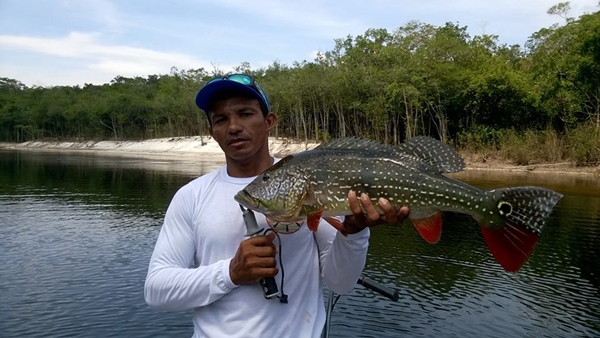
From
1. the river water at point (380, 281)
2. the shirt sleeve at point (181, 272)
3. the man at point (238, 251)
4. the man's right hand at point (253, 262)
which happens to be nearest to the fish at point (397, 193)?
the man at point (238, 251)

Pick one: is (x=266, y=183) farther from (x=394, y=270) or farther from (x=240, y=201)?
(x=394, y=270)

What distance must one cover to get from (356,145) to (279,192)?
25.3 inches

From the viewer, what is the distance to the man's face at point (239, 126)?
9.21ft

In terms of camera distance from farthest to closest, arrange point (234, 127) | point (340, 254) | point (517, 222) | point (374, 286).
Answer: point (374, 286), point (517, 222), point (234, 127), point (340, 254)

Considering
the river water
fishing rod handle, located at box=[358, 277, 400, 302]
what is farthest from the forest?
fishing rod handle, located at box=[358, 277, 400, 302]

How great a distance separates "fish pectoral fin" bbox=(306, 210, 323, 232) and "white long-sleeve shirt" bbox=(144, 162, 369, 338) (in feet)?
0.22

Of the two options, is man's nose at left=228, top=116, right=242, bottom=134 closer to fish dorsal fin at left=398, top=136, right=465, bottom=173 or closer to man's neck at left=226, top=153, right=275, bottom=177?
man's neck at left=226, top=153, right=275, bottom=177

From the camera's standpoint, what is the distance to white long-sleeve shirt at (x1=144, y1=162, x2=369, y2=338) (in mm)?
2525

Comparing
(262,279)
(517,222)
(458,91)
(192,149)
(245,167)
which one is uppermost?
(458,91)

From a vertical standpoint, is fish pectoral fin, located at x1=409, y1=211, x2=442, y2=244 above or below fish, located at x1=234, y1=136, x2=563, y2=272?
below

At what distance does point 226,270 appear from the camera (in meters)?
2.48

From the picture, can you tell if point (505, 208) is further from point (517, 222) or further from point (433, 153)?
point (433, 153)

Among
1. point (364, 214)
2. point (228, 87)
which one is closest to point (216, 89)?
point (228, 87)

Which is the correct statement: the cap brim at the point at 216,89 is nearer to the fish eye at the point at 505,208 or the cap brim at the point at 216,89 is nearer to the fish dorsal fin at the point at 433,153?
the fish dorsal fin at the point at 433,153
